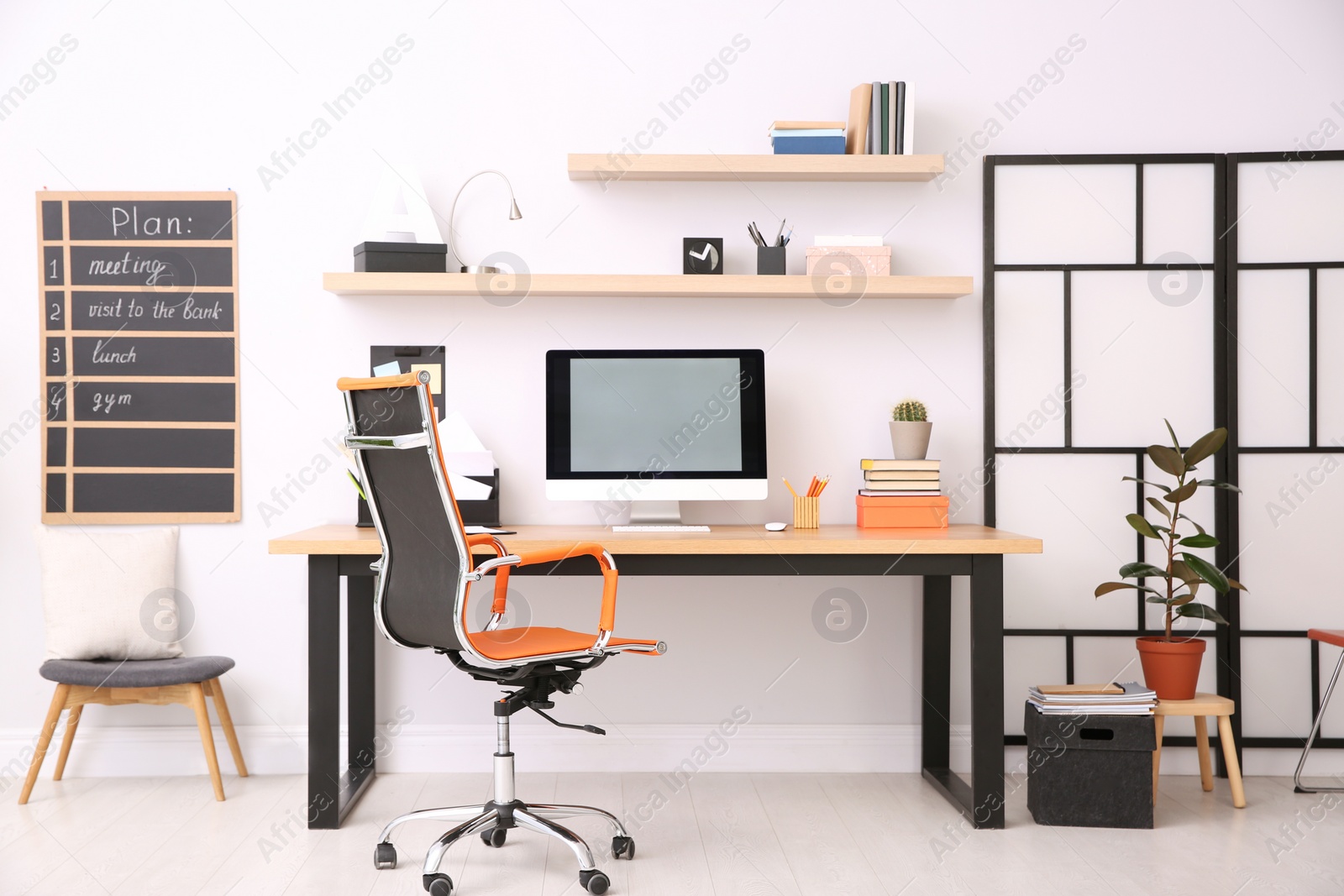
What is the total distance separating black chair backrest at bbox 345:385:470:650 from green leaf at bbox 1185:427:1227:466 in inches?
85.2

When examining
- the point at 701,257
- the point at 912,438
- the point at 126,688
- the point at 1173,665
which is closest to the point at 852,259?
the point at 701,257

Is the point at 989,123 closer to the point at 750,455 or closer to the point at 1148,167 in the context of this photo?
the point at 1148,167

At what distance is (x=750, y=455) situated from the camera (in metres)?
3.00

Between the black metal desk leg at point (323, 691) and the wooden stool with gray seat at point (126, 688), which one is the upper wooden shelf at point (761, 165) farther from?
the wooden stool with gray seat at point (126, 688)

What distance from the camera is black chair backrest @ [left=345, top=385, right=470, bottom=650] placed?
218cm

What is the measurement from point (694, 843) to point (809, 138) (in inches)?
83.7

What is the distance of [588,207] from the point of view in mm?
3250

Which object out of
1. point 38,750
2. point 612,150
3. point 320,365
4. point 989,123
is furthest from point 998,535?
point 38,750

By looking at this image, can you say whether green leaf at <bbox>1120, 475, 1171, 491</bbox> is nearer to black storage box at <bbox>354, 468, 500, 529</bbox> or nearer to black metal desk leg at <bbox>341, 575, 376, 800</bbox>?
black storage box at <bbox>354, 468, 500, 529</bbox>

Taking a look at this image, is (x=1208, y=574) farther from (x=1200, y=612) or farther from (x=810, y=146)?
(x=810, y=146)

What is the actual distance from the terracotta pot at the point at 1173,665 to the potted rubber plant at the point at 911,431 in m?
0.86

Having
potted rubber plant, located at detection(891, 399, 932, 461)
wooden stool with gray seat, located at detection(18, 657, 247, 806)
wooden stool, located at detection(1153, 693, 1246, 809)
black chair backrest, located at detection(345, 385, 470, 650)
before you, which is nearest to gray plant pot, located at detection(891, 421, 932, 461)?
potted rubber plant, located at detection(891, 399, 932, 461)

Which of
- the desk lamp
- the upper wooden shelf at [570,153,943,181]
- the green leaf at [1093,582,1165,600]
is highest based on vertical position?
the upper wooden shelf at [570,153,943,181]

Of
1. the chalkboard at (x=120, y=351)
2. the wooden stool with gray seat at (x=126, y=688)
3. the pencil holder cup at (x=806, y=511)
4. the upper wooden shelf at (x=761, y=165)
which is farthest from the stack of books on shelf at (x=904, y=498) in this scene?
the chalkboard at (x=120, y=351)
